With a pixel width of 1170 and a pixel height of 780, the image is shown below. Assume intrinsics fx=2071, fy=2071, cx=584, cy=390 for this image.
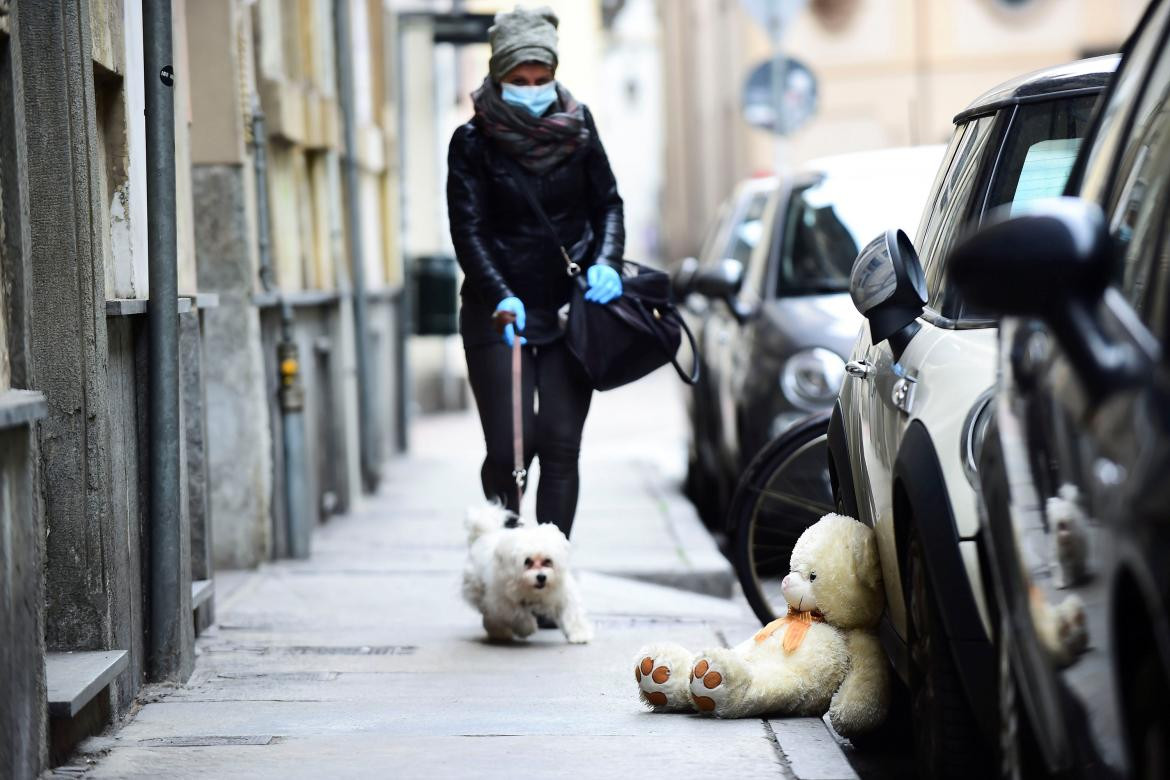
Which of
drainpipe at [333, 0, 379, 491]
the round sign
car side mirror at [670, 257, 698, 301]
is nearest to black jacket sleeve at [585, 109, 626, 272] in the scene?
car side mirror at [670, 257, 698, 301]

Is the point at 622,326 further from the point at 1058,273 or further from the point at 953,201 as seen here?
the point at 1058,273

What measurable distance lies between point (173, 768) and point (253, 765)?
20cm

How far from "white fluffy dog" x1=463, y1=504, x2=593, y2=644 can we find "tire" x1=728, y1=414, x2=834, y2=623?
0.61m

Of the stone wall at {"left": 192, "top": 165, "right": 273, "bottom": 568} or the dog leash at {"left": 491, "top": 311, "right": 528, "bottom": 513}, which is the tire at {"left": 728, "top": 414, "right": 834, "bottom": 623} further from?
the stone wall at {"left": 192, "top": 165, "right": 273, "bottom": 568}

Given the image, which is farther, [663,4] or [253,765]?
[663,4]

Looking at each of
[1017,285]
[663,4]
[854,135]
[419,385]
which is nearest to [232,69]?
[1017,285]

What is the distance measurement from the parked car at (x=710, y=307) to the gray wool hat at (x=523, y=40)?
3845 millimetres

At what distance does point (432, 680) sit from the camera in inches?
261

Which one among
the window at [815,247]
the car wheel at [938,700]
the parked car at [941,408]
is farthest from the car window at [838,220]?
the car wheel at [938,700]

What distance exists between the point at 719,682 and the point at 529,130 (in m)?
2.58

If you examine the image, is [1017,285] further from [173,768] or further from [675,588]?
[675,588]

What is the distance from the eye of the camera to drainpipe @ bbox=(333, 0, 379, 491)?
1259cm

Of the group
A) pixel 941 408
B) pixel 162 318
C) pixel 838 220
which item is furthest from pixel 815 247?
pixel 941 408

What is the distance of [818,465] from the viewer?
23.5ft
